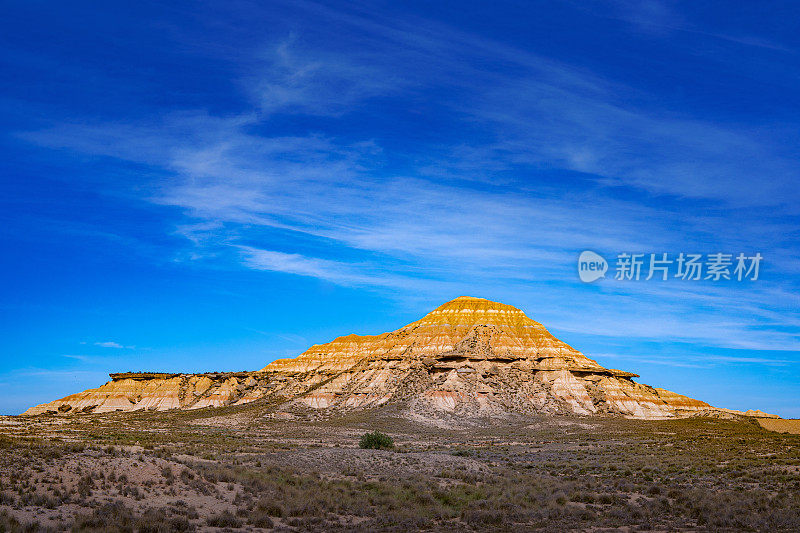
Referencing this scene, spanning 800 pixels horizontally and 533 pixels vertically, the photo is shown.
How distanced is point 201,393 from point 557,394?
247ft

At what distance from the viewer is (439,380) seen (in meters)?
112

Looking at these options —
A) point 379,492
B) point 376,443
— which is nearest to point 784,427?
point 376,443

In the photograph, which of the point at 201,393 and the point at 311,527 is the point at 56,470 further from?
the point at 201,393

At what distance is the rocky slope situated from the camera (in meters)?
108

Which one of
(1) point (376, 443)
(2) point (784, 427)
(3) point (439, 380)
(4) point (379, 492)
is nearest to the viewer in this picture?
(4) point (379, 492)

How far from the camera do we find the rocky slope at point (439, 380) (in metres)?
108

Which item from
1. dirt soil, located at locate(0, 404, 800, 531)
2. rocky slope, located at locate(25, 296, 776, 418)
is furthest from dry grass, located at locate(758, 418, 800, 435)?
dirt soil, located at locate(0, 404, 800, 531)

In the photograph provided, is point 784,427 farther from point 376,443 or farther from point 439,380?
Result: point 376,443

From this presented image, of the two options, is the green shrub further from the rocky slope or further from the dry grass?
the dry grass

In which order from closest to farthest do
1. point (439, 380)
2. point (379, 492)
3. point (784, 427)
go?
1. point (379, 492)
2. point (784, 427)
3. point (439, 380)

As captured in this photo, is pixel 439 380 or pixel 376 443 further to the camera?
pixel 439 380

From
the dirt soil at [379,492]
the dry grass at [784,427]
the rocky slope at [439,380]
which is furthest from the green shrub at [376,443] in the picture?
the dry grass at [784,427]

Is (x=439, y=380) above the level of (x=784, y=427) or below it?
above

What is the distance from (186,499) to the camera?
78.8 ft
